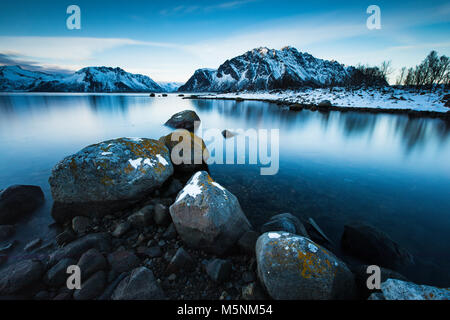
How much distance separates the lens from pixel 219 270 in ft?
11.9

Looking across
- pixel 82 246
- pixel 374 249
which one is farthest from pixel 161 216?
pixel 374 249

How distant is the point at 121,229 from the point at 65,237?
A: 139cm

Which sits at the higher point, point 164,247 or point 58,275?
point 58,275

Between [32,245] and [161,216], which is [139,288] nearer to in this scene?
[161,216]

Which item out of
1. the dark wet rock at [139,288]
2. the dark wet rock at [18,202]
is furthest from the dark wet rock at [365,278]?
the dark wet rock at [18,202]

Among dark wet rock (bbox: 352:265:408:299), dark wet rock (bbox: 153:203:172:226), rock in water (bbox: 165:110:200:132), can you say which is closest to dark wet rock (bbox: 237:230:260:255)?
dark wet rock (bbox: 352:265:408:299)

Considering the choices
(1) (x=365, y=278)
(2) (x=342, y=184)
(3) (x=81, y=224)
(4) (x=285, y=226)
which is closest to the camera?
(1) (x=365, y=278)

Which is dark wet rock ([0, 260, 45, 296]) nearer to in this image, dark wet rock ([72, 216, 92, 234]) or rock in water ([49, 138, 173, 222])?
dark wet rock ([72, 216, 92, 234])

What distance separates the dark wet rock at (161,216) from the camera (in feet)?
16.9

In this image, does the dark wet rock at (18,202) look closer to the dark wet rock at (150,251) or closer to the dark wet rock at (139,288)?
the dark wet rock at (150,251)

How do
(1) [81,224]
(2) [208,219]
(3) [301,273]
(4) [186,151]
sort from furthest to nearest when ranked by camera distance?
1. (4) [186,151]
2. (1) [81,224]
3. (2) [208,219]
4. (3) [301,273]

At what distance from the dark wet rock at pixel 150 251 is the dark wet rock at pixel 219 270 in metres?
1.30

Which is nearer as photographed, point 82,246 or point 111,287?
point 111,287
